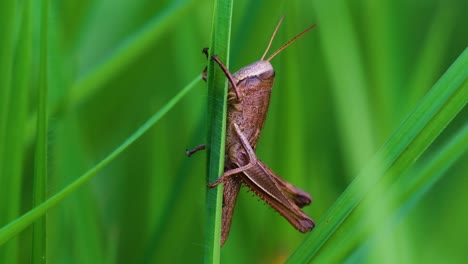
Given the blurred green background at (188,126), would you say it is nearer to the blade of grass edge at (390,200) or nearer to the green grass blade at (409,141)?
the blade of grass edge at (390,200)

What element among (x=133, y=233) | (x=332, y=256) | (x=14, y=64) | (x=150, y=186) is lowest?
(x=133, y=233)

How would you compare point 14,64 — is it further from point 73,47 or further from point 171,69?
point 171,69

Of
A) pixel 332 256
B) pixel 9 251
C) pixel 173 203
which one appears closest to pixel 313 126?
pixel 173 203

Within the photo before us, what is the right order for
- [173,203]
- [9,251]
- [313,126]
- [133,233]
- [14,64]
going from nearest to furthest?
[9,251] < [14,64] < [173,203] < [133,233] < [313,126]

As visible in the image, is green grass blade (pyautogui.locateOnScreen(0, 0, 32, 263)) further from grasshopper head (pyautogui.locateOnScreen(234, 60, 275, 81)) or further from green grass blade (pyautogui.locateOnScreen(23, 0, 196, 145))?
grasshopper head (pyautogui.locateOnScreen(234, 60, 275, 81))

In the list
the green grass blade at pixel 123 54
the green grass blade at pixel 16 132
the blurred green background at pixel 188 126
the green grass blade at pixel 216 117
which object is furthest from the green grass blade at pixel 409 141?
the green grass blade at pixel 123 54

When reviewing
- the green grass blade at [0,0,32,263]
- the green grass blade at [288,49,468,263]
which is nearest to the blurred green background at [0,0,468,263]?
the green grass blade at [0,0,32,263]
